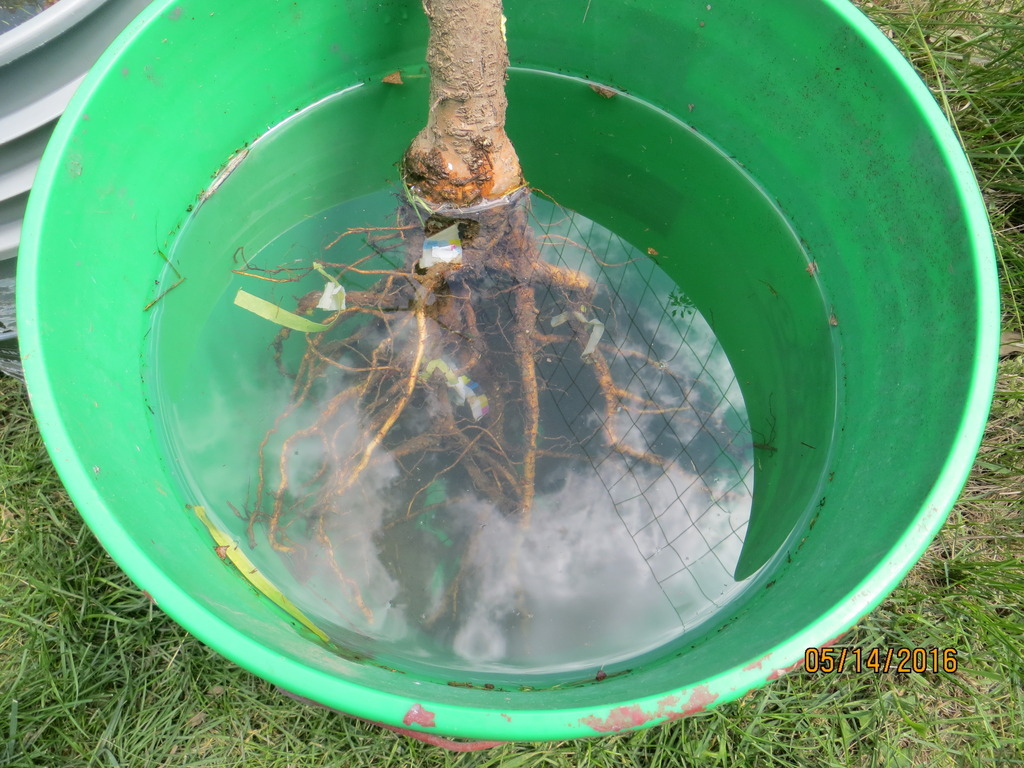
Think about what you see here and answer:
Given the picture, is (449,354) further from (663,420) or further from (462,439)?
(663,420)

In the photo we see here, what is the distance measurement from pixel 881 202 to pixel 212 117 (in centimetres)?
111

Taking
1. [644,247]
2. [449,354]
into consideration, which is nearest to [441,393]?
[449,354]

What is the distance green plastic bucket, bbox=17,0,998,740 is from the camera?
69 cm

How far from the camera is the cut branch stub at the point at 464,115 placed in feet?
3.50

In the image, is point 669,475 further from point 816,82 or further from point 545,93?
point 545,93

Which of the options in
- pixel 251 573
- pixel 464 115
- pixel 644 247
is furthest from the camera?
pixel 644 247

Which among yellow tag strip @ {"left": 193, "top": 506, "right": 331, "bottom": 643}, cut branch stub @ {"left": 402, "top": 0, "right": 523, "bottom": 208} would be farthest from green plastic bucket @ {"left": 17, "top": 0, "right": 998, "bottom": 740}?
cut branch stub @ {"left": 402, "top": 0, "right": 523, "bottom": 208}

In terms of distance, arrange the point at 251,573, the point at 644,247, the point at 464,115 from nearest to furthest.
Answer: the point at 251,573 < the point at 464,115 < the point at 644,247

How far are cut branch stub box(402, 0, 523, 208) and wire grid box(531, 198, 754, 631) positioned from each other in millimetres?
171

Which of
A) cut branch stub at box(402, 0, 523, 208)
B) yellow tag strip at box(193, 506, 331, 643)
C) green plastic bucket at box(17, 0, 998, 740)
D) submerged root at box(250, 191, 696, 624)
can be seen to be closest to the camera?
green plastic bucket at box(17, 0, 998, 740)

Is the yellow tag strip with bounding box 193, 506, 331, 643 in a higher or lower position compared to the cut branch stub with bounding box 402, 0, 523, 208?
lower

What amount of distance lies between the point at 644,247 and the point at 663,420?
1.29 feet

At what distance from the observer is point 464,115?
1164 millimetres

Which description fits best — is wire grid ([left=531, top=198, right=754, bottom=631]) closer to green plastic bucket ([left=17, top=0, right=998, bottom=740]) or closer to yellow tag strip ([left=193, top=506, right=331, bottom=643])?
green plastic bucket ([left=17, top=0, right=998, bottom=740])
